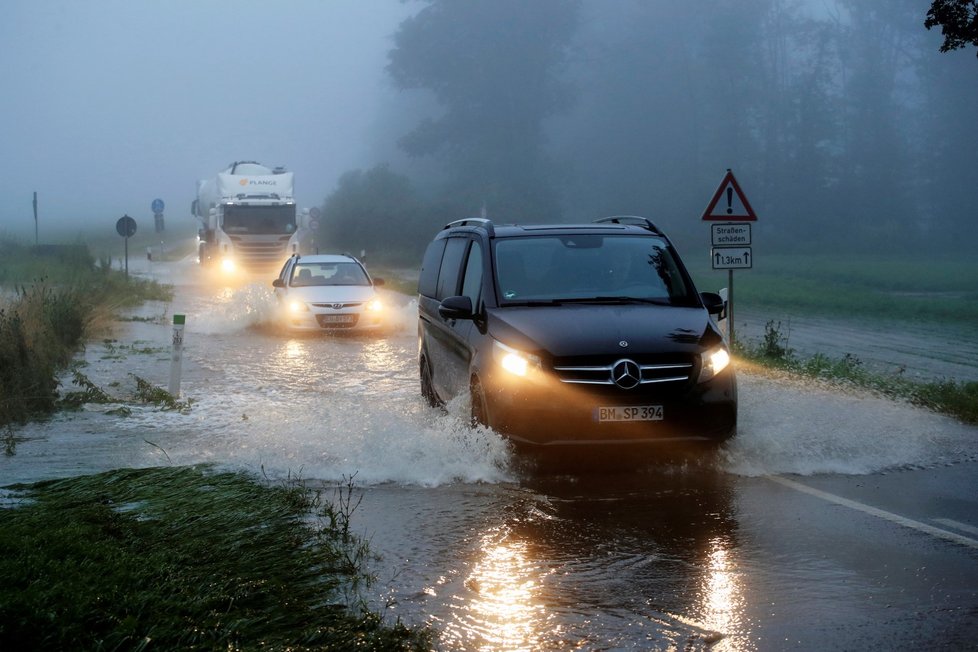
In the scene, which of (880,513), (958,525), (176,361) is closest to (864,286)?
(176,361)

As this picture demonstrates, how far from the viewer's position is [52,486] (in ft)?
27.1

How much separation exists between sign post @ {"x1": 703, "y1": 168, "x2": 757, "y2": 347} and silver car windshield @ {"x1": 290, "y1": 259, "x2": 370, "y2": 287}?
906 centimetres

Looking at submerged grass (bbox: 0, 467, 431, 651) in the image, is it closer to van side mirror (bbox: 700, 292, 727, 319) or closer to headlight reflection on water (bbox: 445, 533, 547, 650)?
headlight reflection on water (bbox: 445, 533, 547, 650)

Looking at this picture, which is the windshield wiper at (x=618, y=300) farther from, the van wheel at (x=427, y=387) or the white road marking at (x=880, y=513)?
the van wheel at (x=427, y=387)

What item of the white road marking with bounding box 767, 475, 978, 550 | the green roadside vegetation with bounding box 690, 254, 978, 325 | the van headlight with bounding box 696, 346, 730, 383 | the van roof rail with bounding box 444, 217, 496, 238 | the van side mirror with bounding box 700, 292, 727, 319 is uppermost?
the van roof rail with bounding box 444, 217, 496, 238

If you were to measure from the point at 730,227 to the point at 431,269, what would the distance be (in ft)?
19.9

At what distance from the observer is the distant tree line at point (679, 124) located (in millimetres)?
81812

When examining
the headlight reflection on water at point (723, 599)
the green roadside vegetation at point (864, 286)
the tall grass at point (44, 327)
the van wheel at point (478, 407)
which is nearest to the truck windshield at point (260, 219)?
the tall grass at point (44, 327)

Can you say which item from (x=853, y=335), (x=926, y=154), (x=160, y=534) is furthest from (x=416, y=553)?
(x=926, y=154)

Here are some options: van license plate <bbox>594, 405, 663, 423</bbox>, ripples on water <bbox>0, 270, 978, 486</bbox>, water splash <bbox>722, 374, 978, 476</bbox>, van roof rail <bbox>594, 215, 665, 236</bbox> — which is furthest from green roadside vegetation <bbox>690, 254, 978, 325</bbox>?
van license plate <bbox>594, 405, 663, 423</bbox>

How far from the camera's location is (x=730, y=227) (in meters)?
17.3

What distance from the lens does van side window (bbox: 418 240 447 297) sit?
12328 millimetres

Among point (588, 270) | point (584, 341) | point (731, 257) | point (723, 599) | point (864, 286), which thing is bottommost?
point (864, 286)

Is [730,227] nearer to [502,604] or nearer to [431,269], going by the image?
[431,269]
